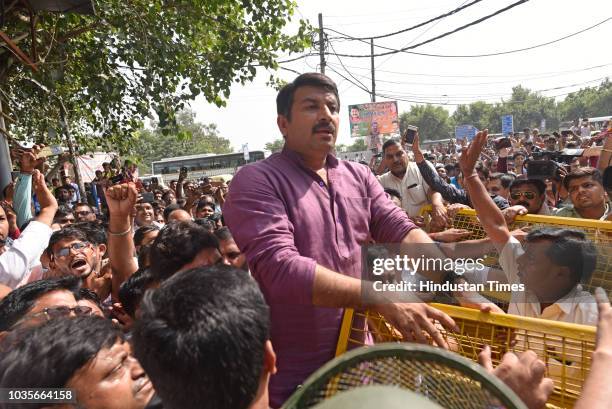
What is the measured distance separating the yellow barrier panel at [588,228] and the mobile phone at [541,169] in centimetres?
264

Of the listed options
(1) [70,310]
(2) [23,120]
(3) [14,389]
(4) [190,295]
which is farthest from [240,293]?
(2) [23,120]

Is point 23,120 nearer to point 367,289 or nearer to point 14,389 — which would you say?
point 14,389

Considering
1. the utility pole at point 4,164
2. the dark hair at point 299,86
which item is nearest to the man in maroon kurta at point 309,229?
the dark hair at point 299,86

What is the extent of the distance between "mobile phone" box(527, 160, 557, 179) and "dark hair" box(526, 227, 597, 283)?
3.21 m

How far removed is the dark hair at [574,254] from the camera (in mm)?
2025

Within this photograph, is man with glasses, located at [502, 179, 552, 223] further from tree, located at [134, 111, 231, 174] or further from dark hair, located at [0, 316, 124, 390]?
tree, located at [134, 111, 231, 174]

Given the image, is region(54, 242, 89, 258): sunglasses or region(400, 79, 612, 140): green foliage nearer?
region(54, 242, 89, 258): sunglasses

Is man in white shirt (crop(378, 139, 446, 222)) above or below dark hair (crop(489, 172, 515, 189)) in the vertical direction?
above

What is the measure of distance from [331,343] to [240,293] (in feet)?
2.01

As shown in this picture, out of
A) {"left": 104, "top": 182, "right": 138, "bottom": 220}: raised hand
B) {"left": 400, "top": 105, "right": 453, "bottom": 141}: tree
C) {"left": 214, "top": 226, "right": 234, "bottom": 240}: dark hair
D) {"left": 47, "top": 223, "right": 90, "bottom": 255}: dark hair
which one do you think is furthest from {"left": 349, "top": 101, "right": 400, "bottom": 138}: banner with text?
{"left": 400, "top": 105, "right": 453, "bottom": 141}: tree

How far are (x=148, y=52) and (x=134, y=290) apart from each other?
408cm

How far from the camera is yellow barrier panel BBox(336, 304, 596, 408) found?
1209 millimetres

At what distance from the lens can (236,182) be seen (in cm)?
158

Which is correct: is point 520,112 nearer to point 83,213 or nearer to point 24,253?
point 83,213
